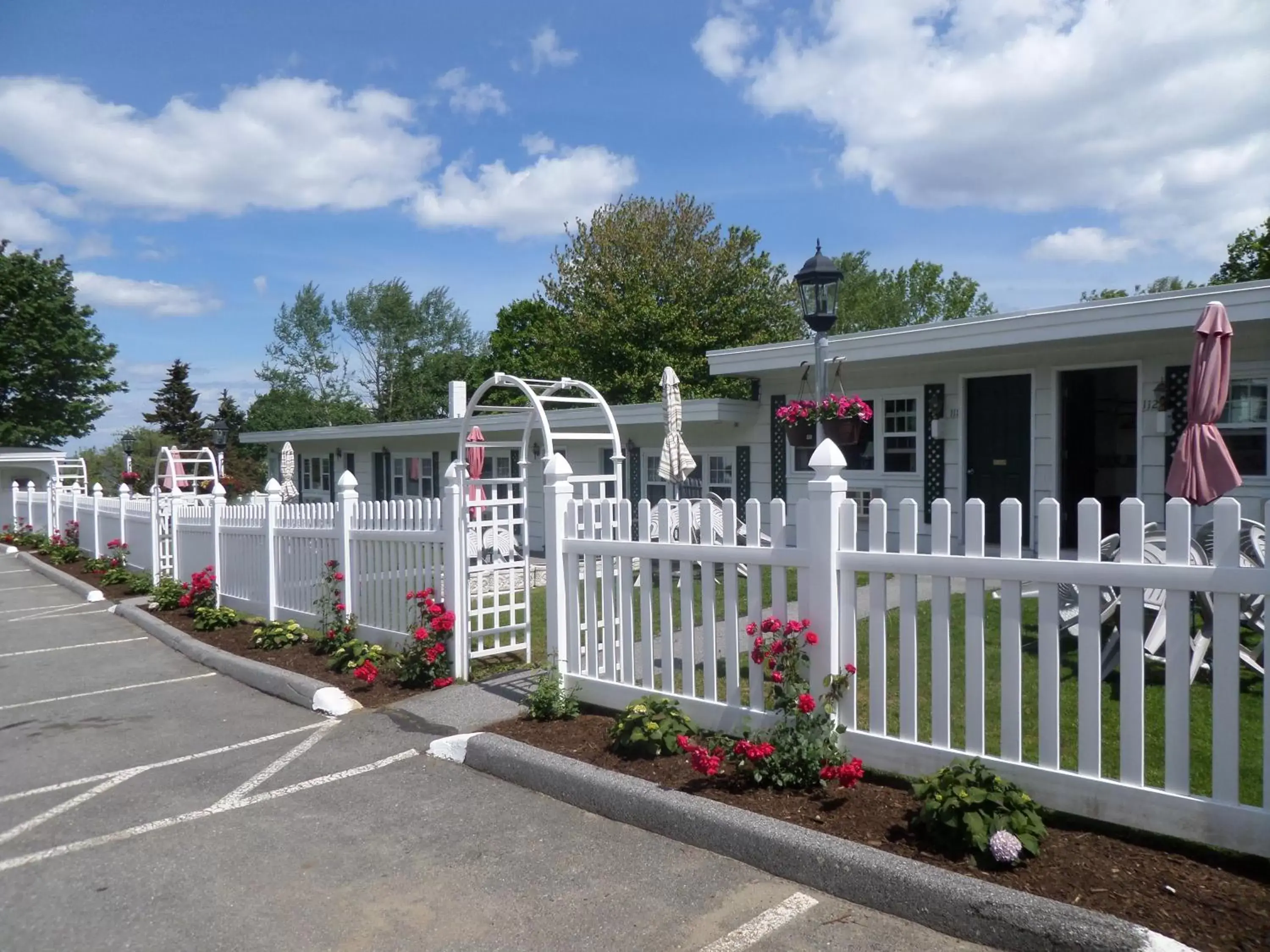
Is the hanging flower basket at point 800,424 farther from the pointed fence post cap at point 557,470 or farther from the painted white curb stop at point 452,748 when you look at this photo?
the painted white curb stop at point 452,748

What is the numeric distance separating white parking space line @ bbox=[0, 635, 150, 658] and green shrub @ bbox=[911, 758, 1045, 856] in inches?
376

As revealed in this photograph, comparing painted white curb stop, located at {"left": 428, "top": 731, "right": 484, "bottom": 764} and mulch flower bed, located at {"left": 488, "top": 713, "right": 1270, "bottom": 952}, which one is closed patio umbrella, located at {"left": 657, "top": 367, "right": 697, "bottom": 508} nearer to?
painted white curb stop, located at {"left": 428, "top": 731, "right": 484, "bottom": 764}

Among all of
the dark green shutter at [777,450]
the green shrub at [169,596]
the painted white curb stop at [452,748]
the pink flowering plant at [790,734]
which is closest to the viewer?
the pink flowering plant at [790,734]

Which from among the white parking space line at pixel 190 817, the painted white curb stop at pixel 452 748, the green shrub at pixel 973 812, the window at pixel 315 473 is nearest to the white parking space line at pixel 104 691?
the white parking space line at pixel 190 817

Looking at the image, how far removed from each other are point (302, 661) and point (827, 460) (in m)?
5.69

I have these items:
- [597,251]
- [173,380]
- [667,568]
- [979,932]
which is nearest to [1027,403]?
[667,568]

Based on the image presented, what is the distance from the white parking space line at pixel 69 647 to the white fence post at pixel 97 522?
26.1 ft

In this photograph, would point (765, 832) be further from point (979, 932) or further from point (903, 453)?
point (903, 453)

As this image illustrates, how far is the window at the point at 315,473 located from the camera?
27609mm

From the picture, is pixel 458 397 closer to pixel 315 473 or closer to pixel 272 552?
pixel 315 473

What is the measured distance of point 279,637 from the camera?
876 cm

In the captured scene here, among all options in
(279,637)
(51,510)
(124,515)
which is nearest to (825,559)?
(279,637)

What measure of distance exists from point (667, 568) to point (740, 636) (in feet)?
8.98

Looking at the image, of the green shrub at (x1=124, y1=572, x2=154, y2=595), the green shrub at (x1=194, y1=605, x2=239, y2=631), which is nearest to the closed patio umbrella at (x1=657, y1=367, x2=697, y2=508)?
the green shrub at (x1=194, y1=605, x2=239, y2=631)
